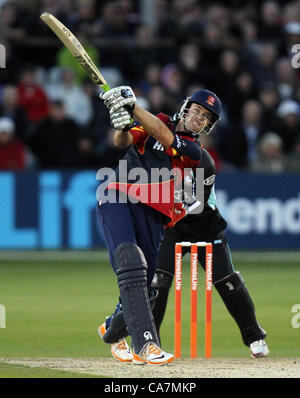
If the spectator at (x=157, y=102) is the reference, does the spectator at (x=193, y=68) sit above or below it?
above

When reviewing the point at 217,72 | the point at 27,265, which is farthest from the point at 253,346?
the point at 217,72

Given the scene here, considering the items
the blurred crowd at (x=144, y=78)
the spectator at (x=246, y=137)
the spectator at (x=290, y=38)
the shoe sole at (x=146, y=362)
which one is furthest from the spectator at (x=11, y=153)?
the shoe sole at (x=146, y=362)

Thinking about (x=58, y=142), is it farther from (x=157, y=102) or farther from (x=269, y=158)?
(x=269, y=158)

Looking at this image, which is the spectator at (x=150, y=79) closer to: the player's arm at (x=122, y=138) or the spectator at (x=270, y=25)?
the spectator at (x=270, y=25)

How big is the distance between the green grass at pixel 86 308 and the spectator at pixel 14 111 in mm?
2224

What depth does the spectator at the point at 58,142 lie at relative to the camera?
16281mm

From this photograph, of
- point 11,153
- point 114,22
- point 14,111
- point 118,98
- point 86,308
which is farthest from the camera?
point 114,22

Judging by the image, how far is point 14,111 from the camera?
16.5m

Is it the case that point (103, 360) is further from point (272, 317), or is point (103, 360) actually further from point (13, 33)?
point (13, 33)

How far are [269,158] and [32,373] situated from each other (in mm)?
9626

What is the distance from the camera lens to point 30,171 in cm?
1639

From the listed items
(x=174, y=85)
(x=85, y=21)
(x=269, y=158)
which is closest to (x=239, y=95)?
(x=174, y=85)

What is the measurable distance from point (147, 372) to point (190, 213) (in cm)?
179

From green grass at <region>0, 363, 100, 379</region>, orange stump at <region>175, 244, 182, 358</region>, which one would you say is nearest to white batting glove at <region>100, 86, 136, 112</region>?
orange stump at <region>175, 244, 182, 358</region>
